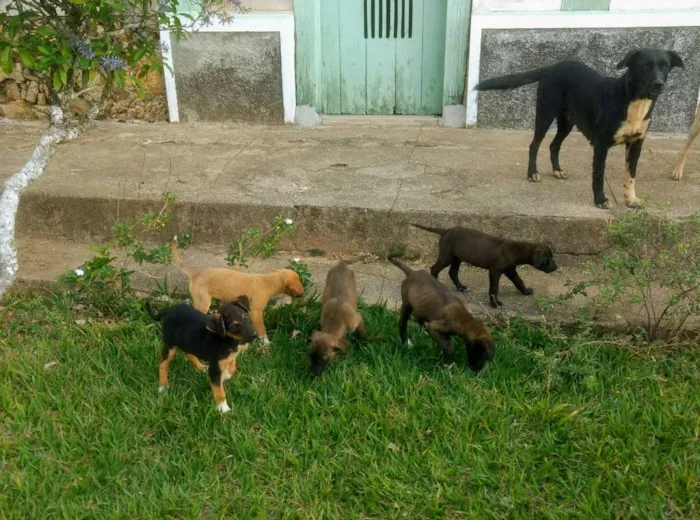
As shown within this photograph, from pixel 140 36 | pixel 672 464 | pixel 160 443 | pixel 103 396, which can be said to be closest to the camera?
pixel 672 464

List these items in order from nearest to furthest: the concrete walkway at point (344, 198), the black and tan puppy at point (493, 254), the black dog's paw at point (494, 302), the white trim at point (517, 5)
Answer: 1. the black and tan puppy at point (493, 254)
2. the black dog's paw at point (494, 302)
3. the concrete walkway at point (344, 198)
4. the white trim at point (517, 5)

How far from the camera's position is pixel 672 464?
282 centimetres

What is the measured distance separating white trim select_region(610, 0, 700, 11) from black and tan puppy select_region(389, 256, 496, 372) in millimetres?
4049

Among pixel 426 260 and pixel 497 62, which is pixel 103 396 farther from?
pixel 497 62

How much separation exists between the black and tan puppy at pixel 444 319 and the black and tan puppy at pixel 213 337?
3.05 feet

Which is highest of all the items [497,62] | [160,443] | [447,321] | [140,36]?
[140,36]

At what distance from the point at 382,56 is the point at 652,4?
2587 millimetres

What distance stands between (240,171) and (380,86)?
92.0 inches

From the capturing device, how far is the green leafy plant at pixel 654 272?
342cm

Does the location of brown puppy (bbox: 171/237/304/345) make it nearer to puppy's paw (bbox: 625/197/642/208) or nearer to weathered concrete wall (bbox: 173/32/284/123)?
puppy's paw (bbox: 625/197/642/208)

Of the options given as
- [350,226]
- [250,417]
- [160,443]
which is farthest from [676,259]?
[160,443]

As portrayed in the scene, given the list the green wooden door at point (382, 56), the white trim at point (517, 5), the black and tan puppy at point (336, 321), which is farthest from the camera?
the green wooden door at point (382, 56)

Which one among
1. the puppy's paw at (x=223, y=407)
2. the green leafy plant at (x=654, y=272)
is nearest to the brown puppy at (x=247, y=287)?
the puppy's paw at (x=223, y=407)

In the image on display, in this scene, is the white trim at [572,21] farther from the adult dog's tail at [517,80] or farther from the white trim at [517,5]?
the adult dog's tail at [517,80]
